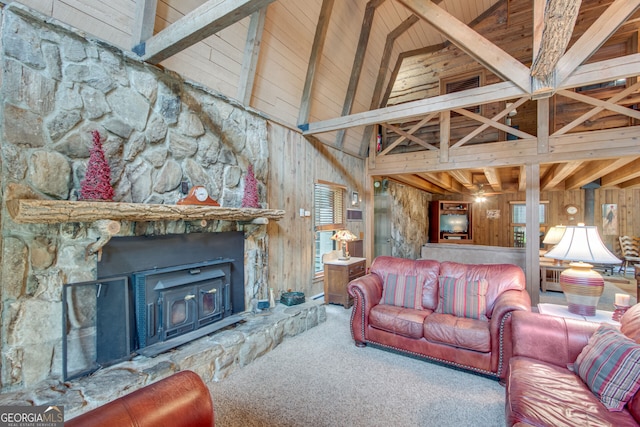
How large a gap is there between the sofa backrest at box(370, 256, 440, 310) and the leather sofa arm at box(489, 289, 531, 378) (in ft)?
2.32

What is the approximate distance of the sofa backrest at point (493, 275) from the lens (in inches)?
119

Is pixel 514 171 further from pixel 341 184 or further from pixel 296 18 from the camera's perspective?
pixel 296 18

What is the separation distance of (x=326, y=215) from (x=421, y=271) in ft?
7.48

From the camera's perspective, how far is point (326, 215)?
5.40 m

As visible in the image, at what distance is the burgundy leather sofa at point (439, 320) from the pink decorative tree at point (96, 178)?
249cm

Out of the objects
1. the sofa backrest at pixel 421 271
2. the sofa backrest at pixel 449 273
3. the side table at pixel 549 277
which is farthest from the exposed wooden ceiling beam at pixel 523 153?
the sofa backrest at pixel 421 271

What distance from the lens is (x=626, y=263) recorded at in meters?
7.27

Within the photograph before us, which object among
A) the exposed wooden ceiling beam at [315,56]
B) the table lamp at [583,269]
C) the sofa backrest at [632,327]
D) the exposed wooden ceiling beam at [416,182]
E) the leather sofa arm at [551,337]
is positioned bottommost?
the leather sofa arm at [551,337]

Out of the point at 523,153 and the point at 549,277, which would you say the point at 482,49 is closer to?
the point at 523,153

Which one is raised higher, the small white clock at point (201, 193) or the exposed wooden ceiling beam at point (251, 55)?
the exposed wooden ceiling beam at point (251, 55)

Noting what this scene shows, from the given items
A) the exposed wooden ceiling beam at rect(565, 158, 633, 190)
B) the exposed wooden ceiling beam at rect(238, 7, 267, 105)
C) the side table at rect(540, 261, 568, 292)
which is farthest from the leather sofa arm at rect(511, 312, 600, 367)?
the exposed wooden ceiling beam at rect(565, 158, 633, 190)

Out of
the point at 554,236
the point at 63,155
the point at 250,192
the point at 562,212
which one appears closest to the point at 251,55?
the point at 250,192

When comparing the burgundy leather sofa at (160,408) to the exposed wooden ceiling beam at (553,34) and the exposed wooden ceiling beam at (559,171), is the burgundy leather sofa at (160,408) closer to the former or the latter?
the exposed wooden ceiling beam at (553,34)

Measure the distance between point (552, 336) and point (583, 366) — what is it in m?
0.29
